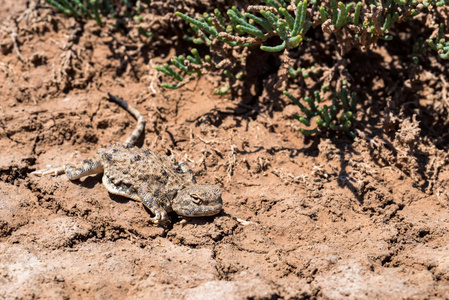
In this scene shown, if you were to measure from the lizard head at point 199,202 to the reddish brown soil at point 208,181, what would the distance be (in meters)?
0.13

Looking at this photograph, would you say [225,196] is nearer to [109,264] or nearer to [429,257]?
[109,264]

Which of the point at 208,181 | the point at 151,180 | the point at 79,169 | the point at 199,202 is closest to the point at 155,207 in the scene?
the point at 151,180

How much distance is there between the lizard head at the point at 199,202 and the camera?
14.3 ft

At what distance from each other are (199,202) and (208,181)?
2.07 ft

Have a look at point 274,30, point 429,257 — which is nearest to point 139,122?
point 274,30

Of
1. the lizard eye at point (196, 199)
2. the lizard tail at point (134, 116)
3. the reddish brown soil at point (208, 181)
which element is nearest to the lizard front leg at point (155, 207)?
the reddish brown soil at point (208, 181)

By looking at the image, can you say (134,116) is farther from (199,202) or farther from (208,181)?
(199,202)

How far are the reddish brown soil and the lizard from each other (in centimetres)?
13

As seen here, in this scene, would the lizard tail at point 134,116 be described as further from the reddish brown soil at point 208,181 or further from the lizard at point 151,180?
the lizard at point 151,180

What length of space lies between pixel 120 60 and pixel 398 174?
13.1ft

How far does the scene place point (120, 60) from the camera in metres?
6.43

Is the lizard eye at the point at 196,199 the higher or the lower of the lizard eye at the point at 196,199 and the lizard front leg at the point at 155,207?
the higher

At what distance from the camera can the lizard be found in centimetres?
441

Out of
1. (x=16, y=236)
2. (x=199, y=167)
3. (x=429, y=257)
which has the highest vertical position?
(x=429, y=257)
